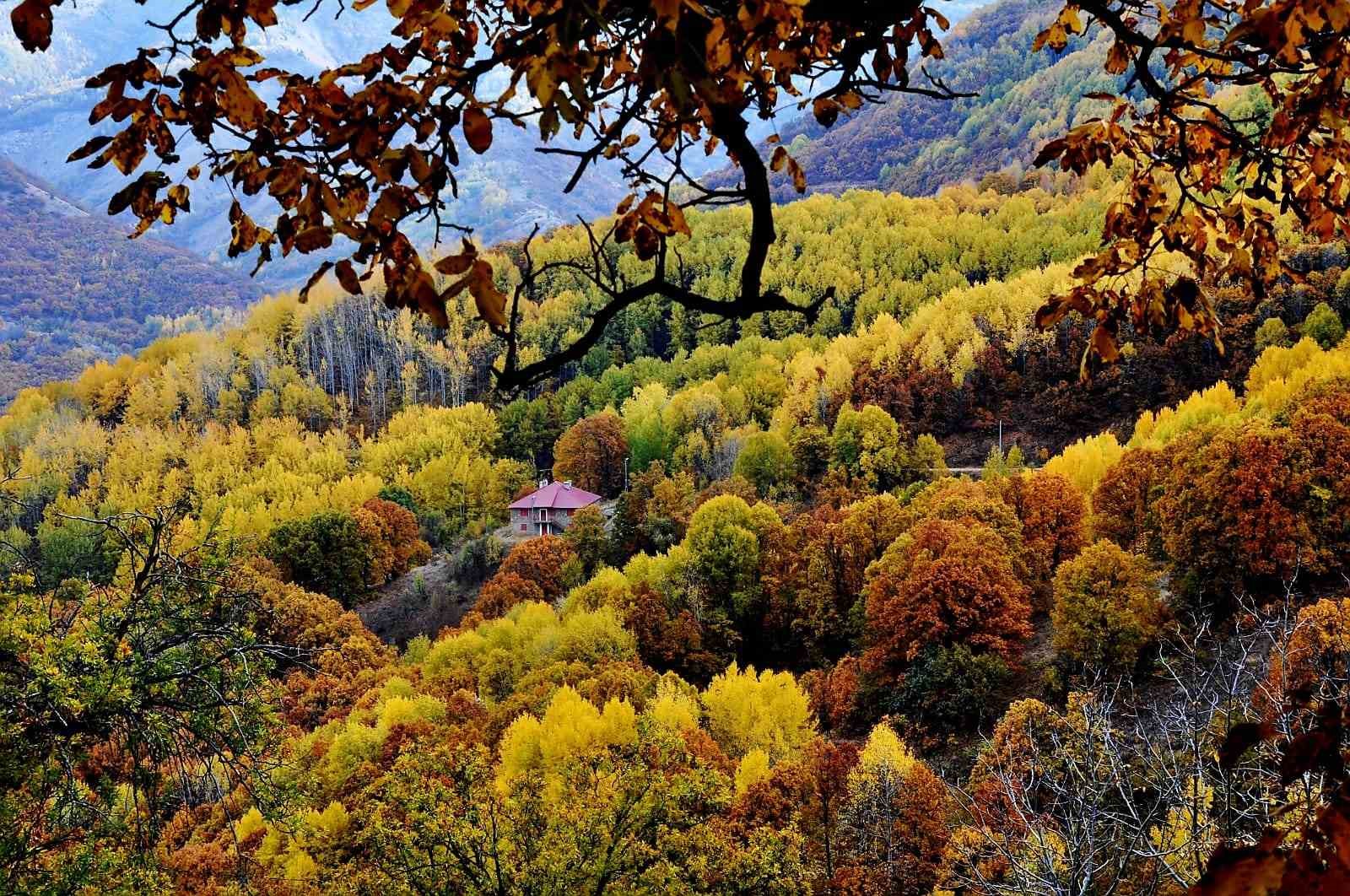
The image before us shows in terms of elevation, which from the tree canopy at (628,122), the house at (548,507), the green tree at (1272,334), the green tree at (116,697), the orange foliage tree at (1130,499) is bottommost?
the house at (548,507)

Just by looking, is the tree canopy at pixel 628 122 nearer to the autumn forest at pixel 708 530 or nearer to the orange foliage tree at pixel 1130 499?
the autumn forest at pixel 708 530

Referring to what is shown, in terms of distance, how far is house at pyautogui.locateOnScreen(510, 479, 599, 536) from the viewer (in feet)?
188

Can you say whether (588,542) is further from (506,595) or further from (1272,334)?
(1272,334)

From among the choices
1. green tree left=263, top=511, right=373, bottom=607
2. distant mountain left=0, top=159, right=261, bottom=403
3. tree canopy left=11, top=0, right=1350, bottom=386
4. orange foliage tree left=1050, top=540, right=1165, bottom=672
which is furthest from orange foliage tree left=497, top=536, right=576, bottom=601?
distant mountain left=0, top=159, right=261, bottom=403

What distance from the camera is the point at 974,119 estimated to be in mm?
156875

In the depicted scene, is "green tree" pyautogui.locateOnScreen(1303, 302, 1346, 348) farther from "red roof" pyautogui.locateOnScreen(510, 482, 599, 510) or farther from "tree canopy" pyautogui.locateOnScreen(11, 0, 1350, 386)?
"tree canopy" pyautogui.locateOnScreen(11, 0, 1350, 386)

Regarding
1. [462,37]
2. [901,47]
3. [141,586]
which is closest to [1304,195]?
[901,47]

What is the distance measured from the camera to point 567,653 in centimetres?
2933

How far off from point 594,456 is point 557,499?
6.47 metres

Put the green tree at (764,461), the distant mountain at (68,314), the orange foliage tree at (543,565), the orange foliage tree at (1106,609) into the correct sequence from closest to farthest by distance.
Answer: the orange foliage tree at (1106,609), the orange foliage tree at (543,565), the green tree at (764,461), the distant mountain at (68,314)

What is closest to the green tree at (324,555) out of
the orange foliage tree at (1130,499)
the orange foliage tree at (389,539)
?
the orange foliage tree at (389,539)

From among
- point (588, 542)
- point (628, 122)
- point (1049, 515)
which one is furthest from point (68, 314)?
point (628, 122)

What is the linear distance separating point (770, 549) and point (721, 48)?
34.5 meters

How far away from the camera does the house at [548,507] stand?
57250mm
